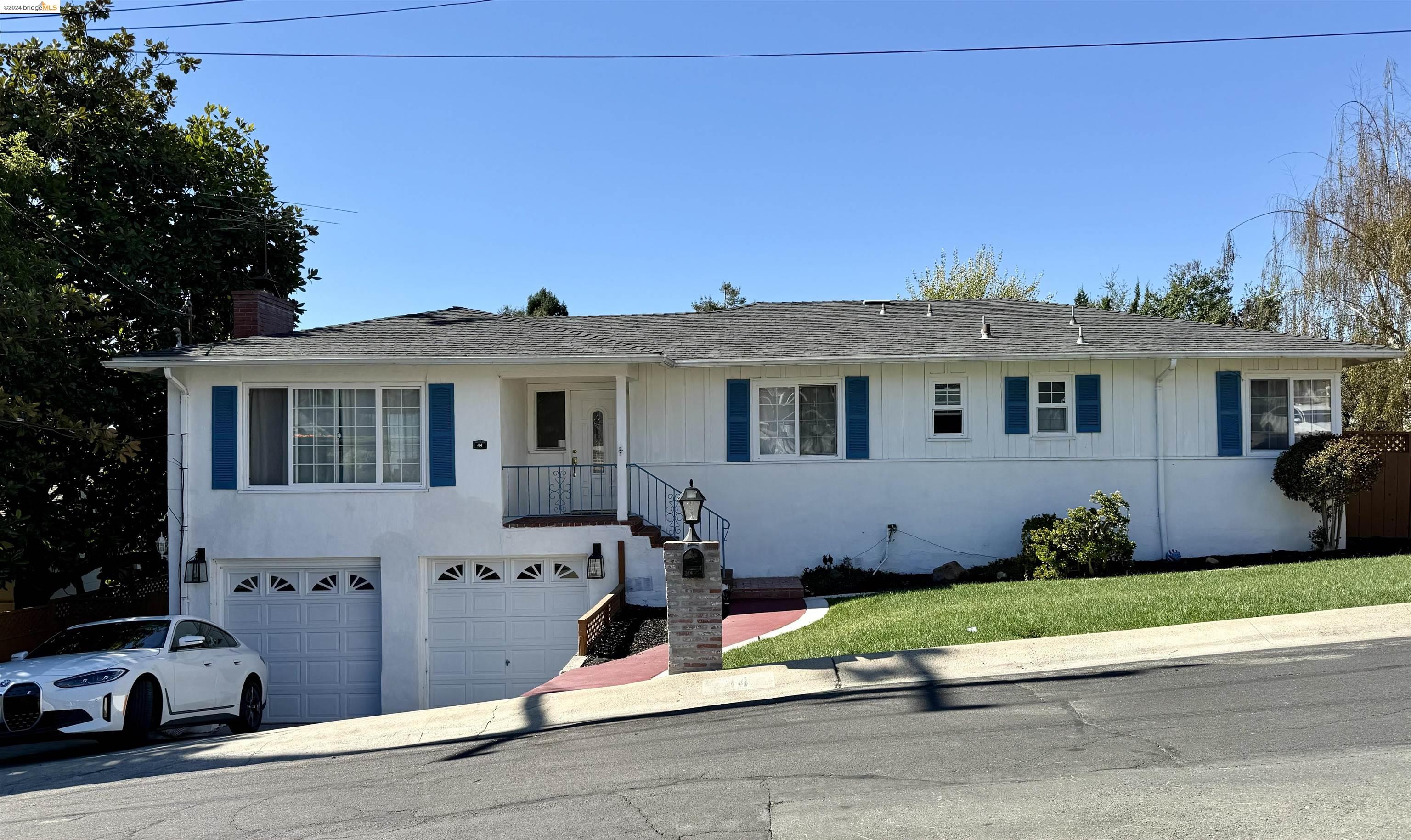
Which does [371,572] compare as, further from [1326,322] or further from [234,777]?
[1326,322]

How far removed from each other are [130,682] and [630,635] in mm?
5750

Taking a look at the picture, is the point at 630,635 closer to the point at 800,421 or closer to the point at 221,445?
the point at 800,421

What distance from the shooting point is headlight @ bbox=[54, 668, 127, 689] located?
9.36 m

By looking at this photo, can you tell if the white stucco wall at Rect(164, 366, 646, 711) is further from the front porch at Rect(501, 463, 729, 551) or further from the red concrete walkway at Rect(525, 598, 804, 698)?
the red concrete walkway at Rect(525, 598, 804, 698)

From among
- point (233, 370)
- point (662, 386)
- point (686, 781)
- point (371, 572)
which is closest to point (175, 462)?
point (233, 370)

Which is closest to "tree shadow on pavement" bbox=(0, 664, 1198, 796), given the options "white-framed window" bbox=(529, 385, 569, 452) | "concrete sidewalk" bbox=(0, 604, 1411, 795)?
"concrete sidewalk" bbox=(0, 604, 1411, 795)

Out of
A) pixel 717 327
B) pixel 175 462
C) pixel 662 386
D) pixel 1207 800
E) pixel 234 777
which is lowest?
pixel 234 777

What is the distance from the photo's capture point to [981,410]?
1568 cm

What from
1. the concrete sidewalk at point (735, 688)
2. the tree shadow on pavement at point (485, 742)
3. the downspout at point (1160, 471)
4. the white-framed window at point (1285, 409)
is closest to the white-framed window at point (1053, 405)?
the downspout at point (1160, 471)

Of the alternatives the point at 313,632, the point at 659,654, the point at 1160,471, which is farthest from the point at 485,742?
the point at 1160,471

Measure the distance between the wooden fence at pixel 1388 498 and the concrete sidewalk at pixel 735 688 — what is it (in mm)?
8159

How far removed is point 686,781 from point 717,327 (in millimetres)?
12436

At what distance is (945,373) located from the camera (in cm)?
1573

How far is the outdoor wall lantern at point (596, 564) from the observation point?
45.7 ft
